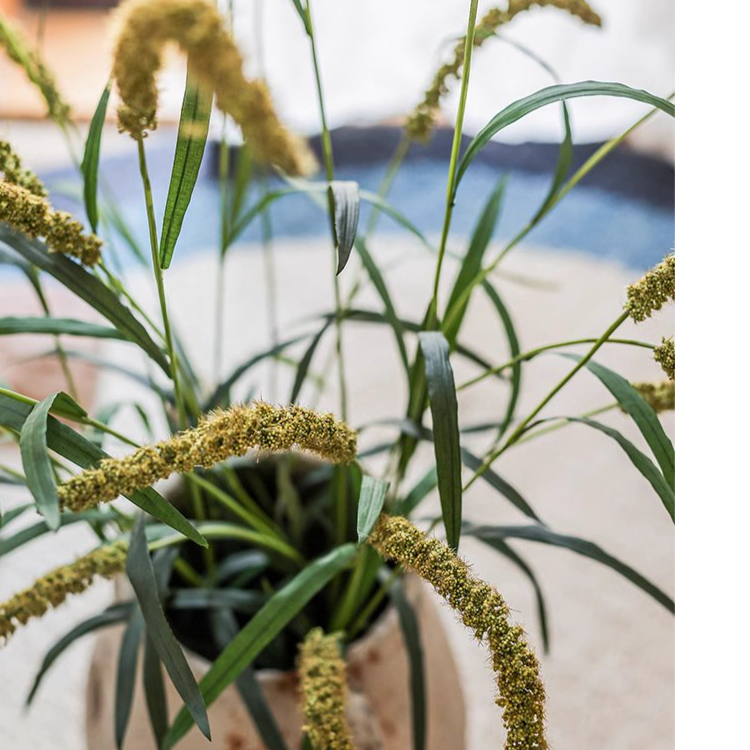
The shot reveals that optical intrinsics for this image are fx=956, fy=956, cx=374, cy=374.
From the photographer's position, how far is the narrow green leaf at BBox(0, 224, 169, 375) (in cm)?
47

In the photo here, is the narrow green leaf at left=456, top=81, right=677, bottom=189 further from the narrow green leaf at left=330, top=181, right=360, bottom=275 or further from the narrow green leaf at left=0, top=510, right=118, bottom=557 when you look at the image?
the narrow green leaf at left=0, top=510, right=118, bottom=557

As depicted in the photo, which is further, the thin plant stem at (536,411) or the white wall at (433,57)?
the white wall at (433,57)

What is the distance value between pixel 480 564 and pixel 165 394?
50 centimetres

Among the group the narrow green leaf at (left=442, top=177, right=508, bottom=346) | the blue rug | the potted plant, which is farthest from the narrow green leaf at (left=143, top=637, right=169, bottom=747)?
the blue rug

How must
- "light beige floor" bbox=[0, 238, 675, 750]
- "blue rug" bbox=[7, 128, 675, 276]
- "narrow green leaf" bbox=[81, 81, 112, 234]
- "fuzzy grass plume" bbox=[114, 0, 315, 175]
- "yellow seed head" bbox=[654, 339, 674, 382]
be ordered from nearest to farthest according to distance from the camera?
"fuzzy grass plume" bbox=[114, 0, 315, 175] < "yellow seed head" bbox=[654, 339, 674, 382] < "narrow green leaf" bbox=[81, 81, 112, 234] < "light beige floor" bbox=[0, 238, 675, 750] < "blue rug" bbox=[7, 128, 675, 276]

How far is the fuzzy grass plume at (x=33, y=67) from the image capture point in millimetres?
503

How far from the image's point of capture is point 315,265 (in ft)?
4.54

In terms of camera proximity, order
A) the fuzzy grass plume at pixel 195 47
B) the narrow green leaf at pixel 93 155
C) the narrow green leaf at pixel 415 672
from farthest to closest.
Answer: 1. the narrow green leaf at pixel 415 672
2. the narrow green leaf at pixel 93 155
3. the fuzzy grass plume at pixel 195 47

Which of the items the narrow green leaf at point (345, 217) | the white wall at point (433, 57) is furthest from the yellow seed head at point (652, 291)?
the white wall at point (433, 57)

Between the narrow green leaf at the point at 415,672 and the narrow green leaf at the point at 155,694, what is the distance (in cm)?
15

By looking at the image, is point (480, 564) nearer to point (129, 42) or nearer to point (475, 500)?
point (475, 500)

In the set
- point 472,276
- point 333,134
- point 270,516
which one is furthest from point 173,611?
point 333,134

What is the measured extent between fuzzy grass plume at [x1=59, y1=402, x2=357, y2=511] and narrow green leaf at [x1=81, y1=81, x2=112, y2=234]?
18 cm

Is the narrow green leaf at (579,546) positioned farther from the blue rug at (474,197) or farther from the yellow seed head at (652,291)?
the blue rug at (474,197)
